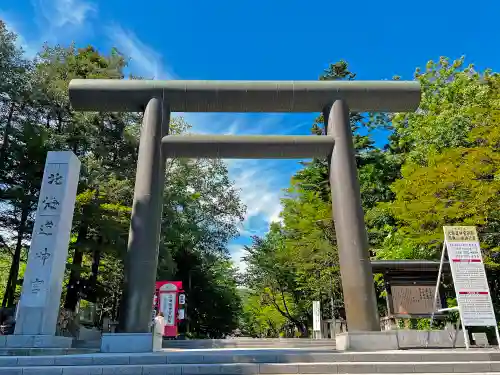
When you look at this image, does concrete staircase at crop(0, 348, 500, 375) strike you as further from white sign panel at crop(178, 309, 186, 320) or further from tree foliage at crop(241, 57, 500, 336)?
white sign panel at crop(178, 309, 186, 320)

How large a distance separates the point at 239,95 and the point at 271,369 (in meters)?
6.36

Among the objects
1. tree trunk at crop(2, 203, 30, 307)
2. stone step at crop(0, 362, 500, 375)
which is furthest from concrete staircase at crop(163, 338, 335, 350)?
stone step at crop(0, 362, 500, 375)

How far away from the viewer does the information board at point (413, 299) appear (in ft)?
37.9

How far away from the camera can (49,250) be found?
8594mm

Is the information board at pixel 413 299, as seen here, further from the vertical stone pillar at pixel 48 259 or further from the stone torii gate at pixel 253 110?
the vertical stone pillar at pixel 48 259

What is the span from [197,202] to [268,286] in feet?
24.8

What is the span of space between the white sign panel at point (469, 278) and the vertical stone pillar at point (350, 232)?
1.95 m

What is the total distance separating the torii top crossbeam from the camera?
927 centimetres

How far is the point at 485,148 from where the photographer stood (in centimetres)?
1232

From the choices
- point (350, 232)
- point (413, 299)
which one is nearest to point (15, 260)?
point (350, 232)

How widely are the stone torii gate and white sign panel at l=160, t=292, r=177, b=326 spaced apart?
9824mm

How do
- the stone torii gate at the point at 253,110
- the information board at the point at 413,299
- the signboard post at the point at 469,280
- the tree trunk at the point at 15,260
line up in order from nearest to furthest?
the signboard post at the point at 469,280 < the stone torii gate at the point at 253,110 < the information board at the point at 413,299 < the tree trunk at the point at 15,260

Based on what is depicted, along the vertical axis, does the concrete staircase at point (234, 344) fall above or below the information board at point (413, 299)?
below

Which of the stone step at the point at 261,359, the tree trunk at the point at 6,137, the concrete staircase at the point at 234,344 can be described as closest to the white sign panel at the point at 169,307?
the concrete staircase at the point at 234,344
